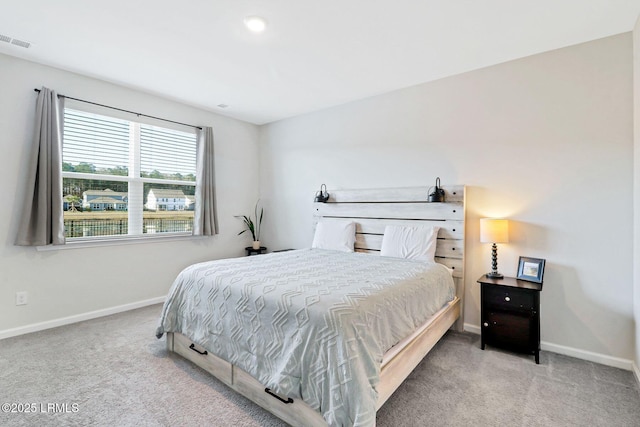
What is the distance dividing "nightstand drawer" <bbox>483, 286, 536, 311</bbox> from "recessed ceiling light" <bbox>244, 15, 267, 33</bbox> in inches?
112

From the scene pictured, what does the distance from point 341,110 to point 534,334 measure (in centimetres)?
324

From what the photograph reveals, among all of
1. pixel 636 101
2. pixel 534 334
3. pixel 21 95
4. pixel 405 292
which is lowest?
pixel 534 334

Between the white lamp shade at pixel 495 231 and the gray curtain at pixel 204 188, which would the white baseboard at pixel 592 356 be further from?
the gray curtain at pixel 204 188

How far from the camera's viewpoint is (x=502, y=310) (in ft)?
8.34

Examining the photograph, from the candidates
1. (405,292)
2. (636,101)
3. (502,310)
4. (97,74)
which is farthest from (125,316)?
(636,101)

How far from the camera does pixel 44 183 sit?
2877mm

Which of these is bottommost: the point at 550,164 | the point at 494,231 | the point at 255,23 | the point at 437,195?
the point at 494,231

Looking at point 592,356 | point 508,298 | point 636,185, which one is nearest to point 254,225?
point 508,298

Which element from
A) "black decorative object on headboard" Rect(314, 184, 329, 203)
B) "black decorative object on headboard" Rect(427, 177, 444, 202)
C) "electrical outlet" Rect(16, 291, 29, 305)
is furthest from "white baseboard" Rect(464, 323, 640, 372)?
"electrical outlet" Rect(16, 291, 29, 305)

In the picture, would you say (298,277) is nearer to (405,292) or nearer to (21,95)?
(405,292)

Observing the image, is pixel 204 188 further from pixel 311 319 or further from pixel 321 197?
pixel 311 319

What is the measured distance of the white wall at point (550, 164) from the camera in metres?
2.39

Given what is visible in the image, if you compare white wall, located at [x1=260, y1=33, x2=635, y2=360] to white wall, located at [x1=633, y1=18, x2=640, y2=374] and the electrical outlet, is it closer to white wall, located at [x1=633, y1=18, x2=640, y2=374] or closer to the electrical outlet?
white wall, located at [x1=633, y1=18, x2=640, y2=374]

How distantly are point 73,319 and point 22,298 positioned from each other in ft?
1.61
